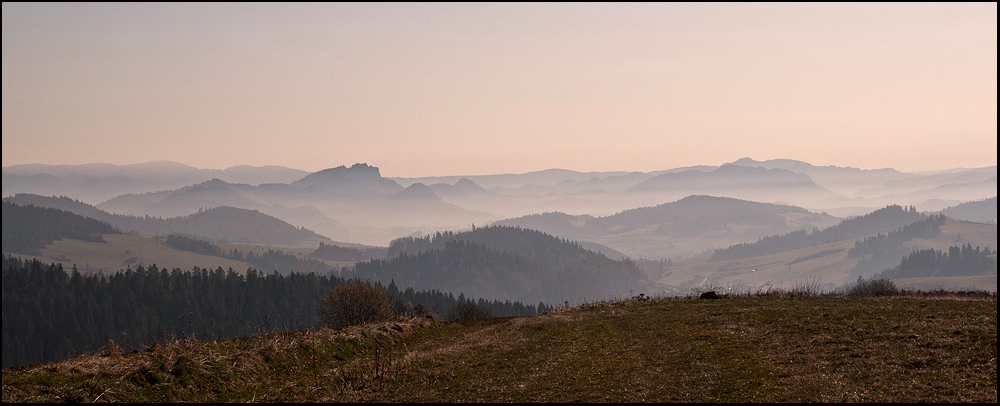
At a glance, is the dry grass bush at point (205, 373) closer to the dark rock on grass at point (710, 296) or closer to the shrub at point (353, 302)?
the dark rock on grass at point (710, 296)

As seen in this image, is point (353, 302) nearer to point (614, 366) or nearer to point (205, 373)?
point (205, 373)

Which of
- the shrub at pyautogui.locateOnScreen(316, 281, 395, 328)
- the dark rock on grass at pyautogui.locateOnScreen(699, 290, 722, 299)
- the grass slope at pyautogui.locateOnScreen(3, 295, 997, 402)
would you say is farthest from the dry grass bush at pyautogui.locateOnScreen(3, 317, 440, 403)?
the shrub at pyautogui.locateOnScreen(316, 281, 395, 328)

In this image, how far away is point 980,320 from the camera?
26.7 meters

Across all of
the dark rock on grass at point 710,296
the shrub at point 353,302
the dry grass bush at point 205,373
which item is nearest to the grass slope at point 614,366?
the dry grass bush at point 205,373

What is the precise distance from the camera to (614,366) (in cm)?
2494

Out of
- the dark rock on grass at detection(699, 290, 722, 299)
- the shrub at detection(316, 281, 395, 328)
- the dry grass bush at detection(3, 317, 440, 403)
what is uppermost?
the dry grass bush at detection(3, 317, 440, 403)

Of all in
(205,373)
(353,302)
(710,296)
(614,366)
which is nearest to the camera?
(205,373)

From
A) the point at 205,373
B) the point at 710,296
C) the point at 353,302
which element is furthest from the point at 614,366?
the point at 353,302

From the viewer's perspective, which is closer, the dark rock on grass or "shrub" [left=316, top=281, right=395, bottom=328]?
the dark rock on grass

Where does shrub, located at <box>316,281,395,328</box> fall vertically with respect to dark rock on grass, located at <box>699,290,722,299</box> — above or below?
below

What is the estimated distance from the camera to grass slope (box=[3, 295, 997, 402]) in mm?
19719

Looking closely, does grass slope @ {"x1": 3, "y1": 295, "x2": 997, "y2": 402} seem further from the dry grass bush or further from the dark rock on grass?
the dark rock on grass

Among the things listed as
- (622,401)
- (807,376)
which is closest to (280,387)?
(622,401)

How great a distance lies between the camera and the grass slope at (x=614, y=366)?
19719mm
